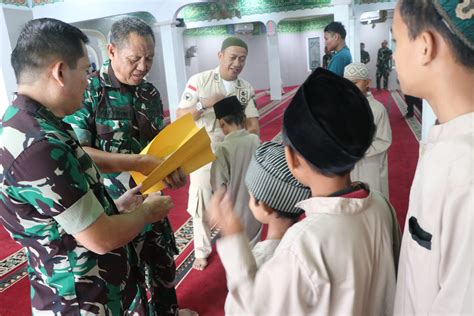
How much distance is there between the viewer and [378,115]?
2.65m

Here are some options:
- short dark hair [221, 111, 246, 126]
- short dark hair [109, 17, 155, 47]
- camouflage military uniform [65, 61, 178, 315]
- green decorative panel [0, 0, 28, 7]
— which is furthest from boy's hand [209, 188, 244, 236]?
green decorative panel [0, 0, 28, 7]

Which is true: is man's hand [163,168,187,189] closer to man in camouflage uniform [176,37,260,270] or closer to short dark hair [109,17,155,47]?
short dark hair [109,17,155,47]

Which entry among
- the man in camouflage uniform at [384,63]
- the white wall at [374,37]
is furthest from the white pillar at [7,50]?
the white wall at [374,37]

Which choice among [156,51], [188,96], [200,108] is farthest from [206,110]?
[156,51]

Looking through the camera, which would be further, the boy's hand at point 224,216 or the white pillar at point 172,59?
the white pillar at point 172,59

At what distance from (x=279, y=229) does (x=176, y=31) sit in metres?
7.14

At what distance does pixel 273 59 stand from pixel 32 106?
12.1m

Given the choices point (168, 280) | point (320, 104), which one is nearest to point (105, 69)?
point (168, 280)

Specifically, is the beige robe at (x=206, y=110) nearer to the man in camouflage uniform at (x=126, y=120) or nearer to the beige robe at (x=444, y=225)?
the man in camouflage uniform at (x=126, y=120)

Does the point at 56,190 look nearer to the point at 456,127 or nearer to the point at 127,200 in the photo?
the point at 127,200

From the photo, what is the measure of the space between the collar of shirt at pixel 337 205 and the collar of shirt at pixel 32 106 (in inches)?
32.0

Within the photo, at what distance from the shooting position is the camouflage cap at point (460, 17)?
0.69m

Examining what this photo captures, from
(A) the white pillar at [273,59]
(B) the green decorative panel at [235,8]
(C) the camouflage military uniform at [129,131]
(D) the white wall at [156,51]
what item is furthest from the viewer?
(A) the white pillar at [273,59]

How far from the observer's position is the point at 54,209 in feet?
3.52
